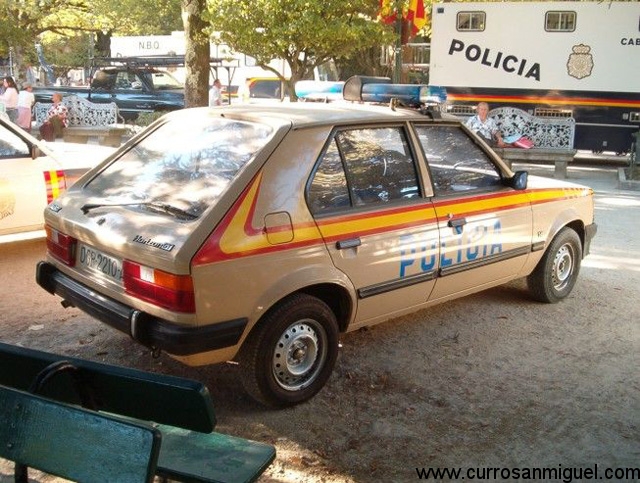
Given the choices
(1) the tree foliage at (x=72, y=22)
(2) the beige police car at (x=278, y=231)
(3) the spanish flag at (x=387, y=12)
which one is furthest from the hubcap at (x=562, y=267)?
(1) the tree foliage at (x=72, y=22)

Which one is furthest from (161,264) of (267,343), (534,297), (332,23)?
(332,23)

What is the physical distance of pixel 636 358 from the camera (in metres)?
5.11

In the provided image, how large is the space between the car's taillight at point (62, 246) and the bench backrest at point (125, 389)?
164 cm

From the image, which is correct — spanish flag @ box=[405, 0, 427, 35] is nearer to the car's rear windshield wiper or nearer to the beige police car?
the beige police car

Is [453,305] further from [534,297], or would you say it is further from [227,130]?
[227,130]

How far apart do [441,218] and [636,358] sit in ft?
5.59

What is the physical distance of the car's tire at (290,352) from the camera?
399 cm

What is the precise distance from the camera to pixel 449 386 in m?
4.59

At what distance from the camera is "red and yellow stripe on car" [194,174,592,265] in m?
3.76

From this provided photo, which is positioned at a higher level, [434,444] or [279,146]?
[279,146]

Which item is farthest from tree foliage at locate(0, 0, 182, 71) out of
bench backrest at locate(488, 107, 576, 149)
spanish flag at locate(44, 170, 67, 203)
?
spanish flag at locate(44, 170, 67, 203)

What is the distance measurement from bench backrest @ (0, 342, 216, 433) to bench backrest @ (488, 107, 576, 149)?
13.4 meters

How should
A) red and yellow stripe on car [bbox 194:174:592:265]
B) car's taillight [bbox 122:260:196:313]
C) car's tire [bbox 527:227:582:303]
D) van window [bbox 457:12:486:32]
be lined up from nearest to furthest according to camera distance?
car's taillight [bbox 122:260:196:313] < red and yellow stripe on car [bbox 194:174:592:265] < car's tire [bbox 527:227:582:303] < van window [bbox 457:12:486:32]

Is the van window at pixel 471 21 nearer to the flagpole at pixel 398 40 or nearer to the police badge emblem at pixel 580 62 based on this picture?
the flagpole at pixel 398 40
